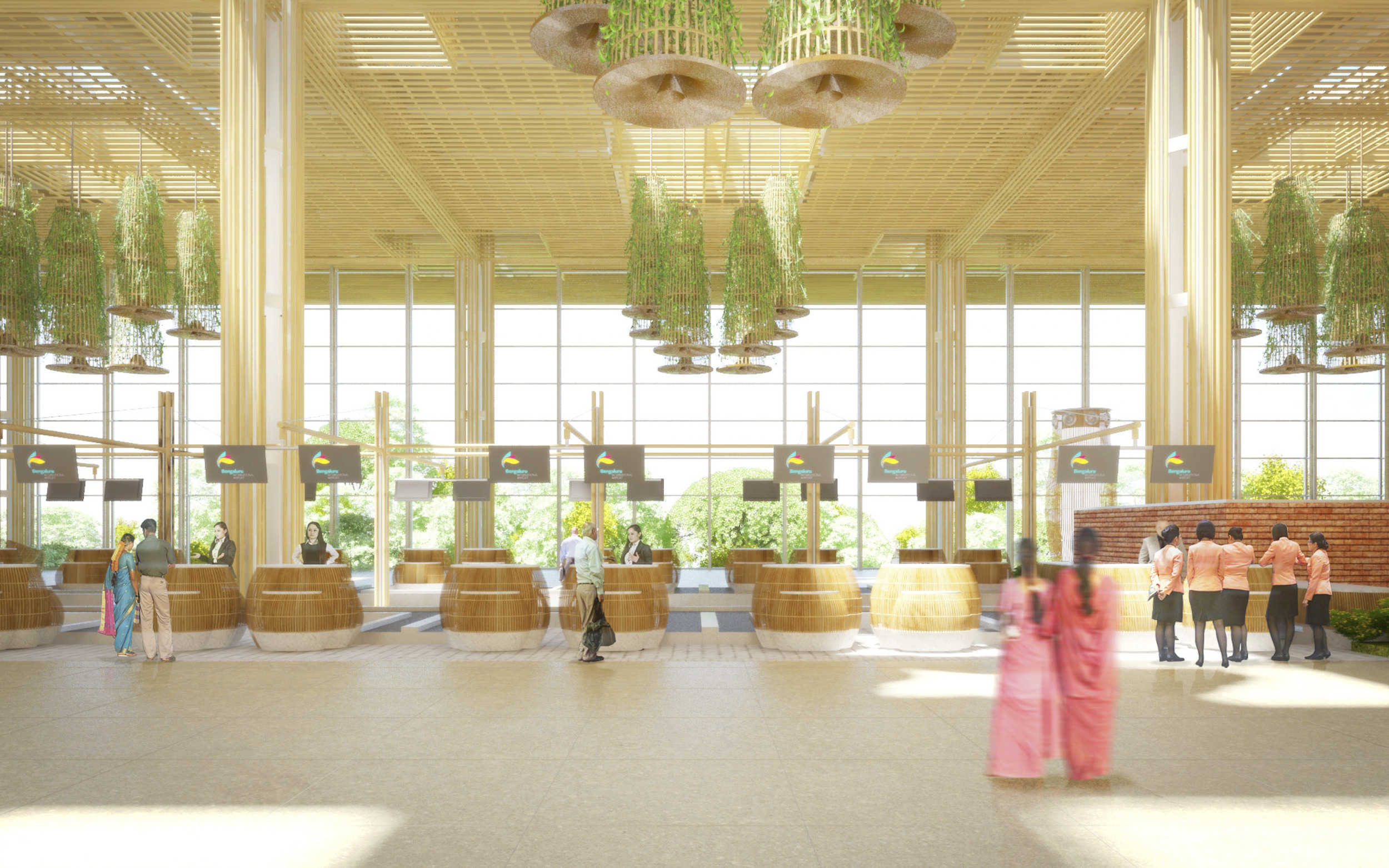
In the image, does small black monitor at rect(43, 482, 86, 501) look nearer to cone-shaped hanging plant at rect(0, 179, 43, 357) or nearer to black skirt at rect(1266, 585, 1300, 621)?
cone-shaped hanging plant at rect(0, 179, 43, 357)

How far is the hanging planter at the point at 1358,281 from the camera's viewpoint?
14.8 meters

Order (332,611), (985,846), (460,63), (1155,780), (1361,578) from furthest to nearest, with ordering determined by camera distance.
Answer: (460,63)
(1361,578)
(332,611)
(1155,780)
(985,846)

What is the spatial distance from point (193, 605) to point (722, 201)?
525 inches

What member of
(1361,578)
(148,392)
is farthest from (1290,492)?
(148,392)

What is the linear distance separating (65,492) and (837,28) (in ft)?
50.6

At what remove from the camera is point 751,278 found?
46.9 ft

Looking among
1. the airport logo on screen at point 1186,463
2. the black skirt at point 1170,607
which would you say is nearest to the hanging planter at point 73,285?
the airport logo on screen at point 1186,463

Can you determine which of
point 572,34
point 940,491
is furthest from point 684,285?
point 572,34

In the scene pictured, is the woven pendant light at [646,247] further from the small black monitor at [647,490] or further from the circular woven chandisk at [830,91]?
the circular woven chandisk at [830,91]

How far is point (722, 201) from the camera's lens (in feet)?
67.1

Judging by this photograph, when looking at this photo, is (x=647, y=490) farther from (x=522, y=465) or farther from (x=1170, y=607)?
(x=1170, y=607)

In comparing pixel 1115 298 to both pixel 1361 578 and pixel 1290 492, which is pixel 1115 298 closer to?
pixel 1290 492

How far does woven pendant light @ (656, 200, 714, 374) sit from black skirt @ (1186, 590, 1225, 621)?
7.84 metres

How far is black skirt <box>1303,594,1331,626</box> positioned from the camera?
929 centimetres
